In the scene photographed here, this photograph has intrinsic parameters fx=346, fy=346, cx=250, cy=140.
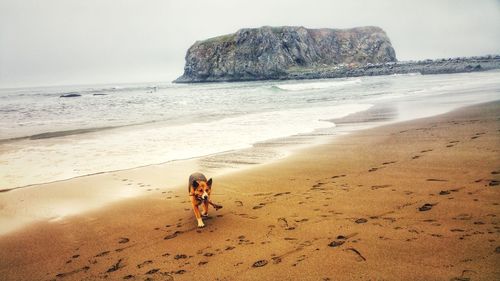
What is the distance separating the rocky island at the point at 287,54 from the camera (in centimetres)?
11582

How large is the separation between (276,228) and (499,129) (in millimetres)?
8654

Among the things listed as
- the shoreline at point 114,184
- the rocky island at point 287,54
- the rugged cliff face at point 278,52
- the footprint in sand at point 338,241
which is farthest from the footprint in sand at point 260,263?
the rugged cliff face at point 278,52

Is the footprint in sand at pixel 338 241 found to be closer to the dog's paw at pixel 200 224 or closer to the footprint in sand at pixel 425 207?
the footprint in sand at pixel 425 207

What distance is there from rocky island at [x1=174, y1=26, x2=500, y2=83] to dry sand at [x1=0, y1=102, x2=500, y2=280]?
95.4 m

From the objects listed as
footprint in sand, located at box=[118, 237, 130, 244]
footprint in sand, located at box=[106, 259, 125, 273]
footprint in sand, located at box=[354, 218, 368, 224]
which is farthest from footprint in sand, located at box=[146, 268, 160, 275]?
footprint in sand, located at box=[354, 218, 368, 224]

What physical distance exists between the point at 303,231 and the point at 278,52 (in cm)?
12056

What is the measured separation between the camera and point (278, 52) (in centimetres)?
12038

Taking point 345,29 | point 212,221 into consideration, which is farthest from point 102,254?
point 345,29

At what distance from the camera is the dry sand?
11.5 feet

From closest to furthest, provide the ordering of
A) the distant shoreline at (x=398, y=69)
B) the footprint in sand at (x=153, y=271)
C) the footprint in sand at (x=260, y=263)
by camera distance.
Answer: the footprint in sand at (x=260, y=263) < the footprint in sand at (x=153, y=271) < the distant shoreline at (x=398, y=69)

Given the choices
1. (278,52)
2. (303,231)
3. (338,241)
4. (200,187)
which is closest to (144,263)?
(200,187)

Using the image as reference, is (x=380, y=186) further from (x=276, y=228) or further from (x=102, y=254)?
(x=102, y=254)

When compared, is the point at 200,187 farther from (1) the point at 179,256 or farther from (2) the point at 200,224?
(1) the point at 179,256

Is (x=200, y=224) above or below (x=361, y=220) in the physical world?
below
